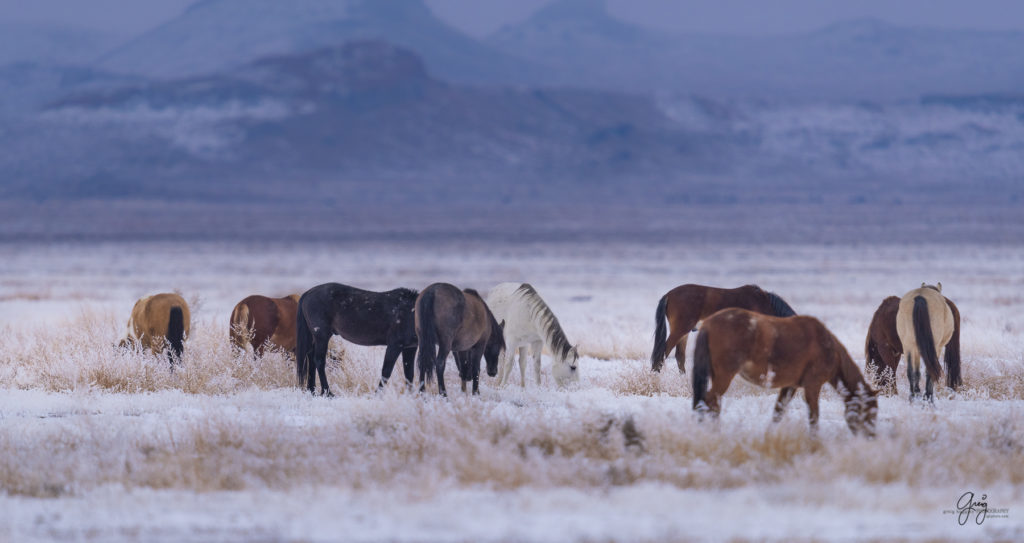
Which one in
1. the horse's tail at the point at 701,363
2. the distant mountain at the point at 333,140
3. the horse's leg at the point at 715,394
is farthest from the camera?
the distant mountain at the point at 333,140

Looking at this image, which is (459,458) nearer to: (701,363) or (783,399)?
(701,363)

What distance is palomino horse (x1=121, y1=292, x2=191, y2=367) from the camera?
1047 centimetres

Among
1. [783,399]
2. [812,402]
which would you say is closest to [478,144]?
[783,399]

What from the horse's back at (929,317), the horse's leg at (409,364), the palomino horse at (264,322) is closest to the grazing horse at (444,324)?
the horse's leg at (409,364)

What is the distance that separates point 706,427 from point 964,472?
1441 mm

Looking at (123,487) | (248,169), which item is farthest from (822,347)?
(248,169)

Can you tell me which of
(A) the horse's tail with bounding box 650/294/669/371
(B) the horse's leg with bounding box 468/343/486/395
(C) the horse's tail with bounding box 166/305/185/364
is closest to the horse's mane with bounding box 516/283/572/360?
(B) the horse's leg with bounding box 468/343/486/395

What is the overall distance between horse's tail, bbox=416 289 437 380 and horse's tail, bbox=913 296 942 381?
11.5 feet

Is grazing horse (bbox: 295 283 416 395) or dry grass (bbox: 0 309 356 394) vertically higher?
grazing horse (bbox: 295 283 416 395)

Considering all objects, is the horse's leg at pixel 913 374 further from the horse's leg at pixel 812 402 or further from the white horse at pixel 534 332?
the white horse at pixel 534 332

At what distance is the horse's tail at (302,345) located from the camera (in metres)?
9.38

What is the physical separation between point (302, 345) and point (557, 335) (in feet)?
6.69

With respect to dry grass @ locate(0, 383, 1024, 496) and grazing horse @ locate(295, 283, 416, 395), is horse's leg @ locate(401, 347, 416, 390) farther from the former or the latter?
dry grass @ locate(0, 383, 1024, 496)

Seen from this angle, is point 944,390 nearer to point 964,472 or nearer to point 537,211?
point 964,472
